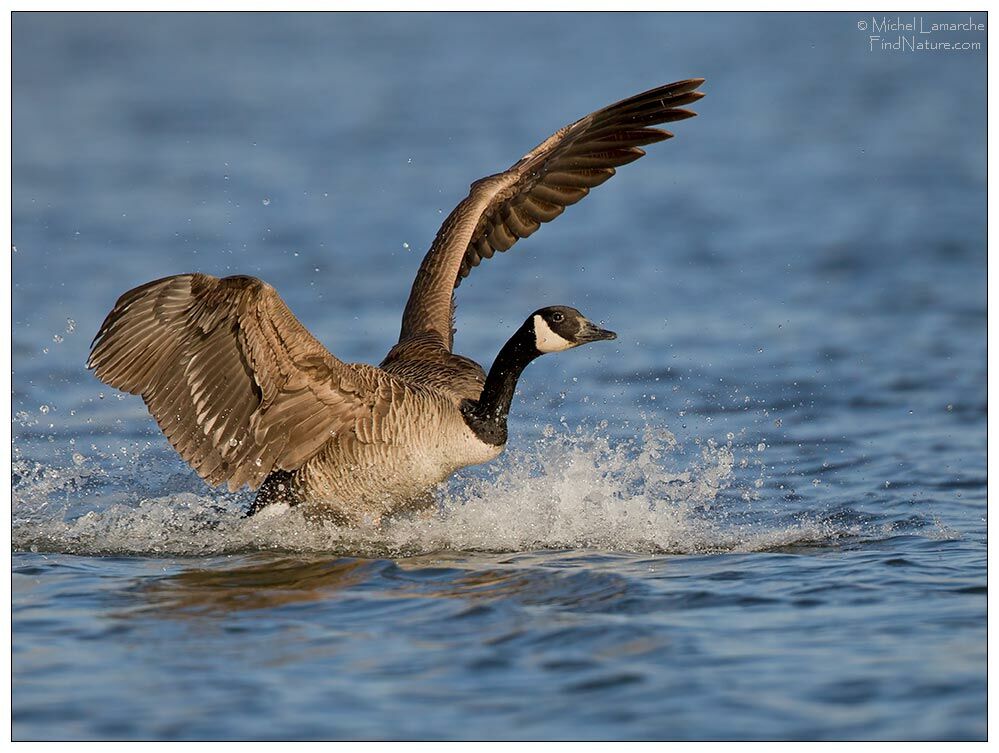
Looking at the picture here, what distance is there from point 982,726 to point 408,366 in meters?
4.53

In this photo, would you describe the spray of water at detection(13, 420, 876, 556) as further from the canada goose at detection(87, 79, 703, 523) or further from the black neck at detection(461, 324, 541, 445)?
the black neck at detection(461, 324, 541, 445)

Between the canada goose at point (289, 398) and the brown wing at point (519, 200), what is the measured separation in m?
0.95

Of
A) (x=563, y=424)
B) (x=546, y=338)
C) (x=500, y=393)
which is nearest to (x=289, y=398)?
(x=500, y=393)

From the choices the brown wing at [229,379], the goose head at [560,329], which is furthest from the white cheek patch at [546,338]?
the brown wing at [229,379]

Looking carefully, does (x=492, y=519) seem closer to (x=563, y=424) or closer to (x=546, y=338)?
(x=546, y=338)

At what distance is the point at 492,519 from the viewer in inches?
329

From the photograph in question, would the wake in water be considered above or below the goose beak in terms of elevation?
below

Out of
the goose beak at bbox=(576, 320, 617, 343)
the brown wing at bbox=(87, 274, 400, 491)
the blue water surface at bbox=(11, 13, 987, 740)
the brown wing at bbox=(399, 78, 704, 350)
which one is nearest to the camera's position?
the blue water surface at bbox=(11, 13, 987, 740)

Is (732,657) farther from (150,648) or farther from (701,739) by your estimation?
(150,648)

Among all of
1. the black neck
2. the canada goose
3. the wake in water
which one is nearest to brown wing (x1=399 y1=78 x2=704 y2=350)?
the canada goose

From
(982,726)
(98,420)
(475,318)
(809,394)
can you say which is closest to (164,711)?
(982,726)

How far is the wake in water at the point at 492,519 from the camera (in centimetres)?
→ 809

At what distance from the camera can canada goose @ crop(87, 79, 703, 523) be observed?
770cm

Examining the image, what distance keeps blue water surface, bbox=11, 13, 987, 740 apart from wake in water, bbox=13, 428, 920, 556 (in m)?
0.03
